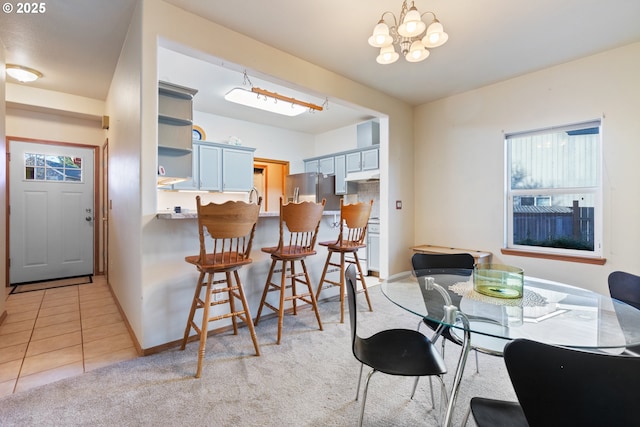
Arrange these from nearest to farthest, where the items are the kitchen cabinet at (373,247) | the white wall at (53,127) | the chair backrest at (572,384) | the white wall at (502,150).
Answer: the chair backrest at (572,384)
the white wall at (502,150)
the white wall at (53,127)
the kitchen cabinet at (373,247)

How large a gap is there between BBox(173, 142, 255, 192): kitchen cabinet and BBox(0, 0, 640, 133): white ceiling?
3.94 feet

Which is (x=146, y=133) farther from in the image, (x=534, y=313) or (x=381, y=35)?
(x=534, y=313)

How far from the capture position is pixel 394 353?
138 centimetres

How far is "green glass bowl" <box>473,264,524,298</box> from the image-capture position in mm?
1458

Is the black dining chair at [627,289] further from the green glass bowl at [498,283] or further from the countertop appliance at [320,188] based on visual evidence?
the countertop appliance at [320,188]

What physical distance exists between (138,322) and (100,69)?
290 cm

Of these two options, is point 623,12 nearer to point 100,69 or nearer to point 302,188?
point 302,188

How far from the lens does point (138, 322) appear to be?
2182 millimetres

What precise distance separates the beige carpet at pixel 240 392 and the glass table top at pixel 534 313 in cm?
51

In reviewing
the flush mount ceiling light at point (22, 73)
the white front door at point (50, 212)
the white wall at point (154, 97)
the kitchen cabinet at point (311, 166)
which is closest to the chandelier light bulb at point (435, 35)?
the white wall at point (154, 97)

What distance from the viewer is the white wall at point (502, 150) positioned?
2.78 m

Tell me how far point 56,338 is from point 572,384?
10.9 ft

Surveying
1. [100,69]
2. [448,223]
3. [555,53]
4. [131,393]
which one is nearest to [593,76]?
[555,53]

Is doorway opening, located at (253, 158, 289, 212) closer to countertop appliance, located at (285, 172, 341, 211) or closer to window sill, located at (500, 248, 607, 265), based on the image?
countertop appliance, located at (285, 172, 341, 211)
